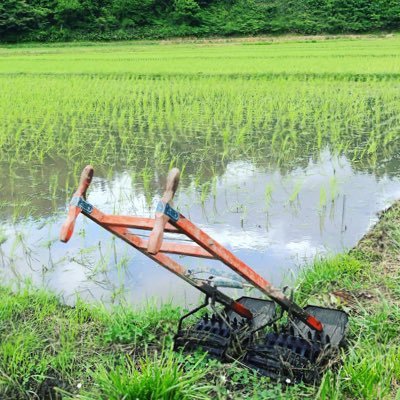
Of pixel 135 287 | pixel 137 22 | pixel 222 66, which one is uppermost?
pixel 137 22

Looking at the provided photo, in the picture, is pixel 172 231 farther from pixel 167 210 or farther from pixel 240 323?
pixel 240 323

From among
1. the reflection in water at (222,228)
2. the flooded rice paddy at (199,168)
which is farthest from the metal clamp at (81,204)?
the reflection in water at (222,228)

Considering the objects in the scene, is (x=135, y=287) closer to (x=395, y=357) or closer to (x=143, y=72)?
(x=395, y=357)

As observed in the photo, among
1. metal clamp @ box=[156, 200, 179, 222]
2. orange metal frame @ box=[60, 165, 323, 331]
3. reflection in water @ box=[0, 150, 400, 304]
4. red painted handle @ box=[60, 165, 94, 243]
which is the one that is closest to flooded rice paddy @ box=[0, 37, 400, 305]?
reflection in water @ box=[0, 150, 400, 304]

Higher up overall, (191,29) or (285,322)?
(191,29)

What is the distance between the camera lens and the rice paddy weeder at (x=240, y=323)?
1.82m

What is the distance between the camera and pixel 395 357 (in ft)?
6.39

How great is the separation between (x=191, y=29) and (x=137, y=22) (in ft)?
11.6

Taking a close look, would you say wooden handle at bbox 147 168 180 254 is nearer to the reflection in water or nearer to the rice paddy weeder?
the rice paddy weeder

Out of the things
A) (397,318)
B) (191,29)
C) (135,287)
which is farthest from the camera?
(191,29)

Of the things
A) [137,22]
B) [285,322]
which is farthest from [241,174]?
[137,22]

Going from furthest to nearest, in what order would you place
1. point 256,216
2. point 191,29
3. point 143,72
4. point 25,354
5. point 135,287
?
1. point 191,29
2. point 143,72
3. point 256,216
4. point 135,287
5. point 25,354

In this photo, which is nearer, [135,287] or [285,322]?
[285,322]

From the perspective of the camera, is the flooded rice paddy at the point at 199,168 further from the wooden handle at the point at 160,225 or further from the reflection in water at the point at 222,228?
Answer: the wooden handle at the point at 160,225
